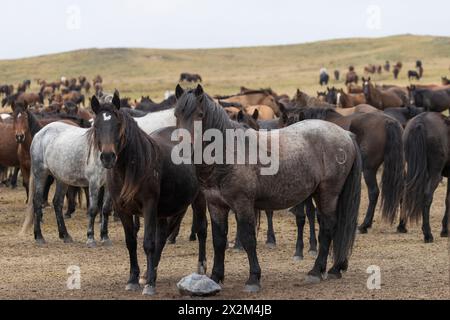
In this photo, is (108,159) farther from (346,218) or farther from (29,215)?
(29,215)

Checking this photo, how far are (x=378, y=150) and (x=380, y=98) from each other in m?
16.6

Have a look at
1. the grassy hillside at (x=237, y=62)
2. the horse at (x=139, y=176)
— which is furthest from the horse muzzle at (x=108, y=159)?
the grassy hillside at (x=237, y=62)

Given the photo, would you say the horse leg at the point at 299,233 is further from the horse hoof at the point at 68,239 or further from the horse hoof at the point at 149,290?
the horse hoof at the point at 68,239

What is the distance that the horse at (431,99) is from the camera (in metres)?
30.4

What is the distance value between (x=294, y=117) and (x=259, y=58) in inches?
3823

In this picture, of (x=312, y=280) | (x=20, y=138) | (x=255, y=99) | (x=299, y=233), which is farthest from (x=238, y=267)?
(x=255, y=99)

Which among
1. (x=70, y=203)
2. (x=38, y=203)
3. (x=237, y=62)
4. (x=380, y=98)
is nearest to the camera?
(x=38, y=203)

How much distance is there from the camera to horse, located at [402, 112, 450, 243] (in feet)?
38.9

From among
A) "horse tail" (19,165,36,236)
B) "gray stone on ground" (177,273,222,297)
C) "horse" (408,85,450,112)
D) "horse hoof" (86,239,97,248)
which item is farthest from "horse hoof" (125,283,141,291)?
"horse" (408,85,450,112)

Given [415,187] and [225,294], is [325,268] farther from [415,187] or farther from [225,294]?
[415,187]

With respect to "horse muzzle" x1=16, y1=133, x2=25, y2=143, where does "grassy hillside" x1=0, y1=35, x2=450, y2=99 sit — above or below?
below

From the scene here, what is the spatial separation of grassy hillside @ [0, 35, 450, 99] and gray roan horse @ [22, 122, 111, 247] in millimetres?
55441

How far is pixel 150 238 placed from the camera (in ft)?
27.0

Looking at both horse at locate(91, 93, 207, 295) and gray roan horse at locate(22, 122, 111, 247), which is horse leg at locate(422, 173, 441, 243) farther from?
gray roan horse at locate(22, 122, 111, 247)
